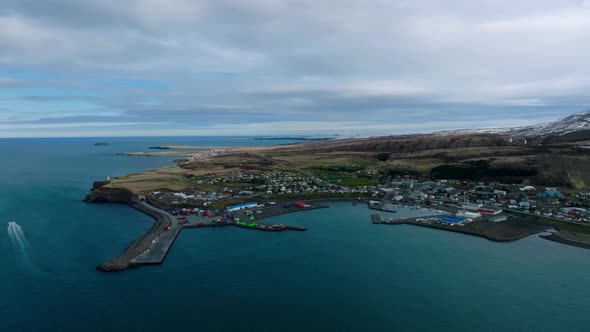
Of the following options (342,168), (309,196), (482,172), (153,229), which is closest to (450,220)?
(309,196)

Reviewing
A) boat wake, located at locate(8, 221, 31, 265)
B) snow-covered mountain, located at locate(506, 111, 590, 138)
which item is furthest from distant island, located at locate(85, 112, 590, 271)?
snow-covered mountain, located at locate(506, 111, 590, 138)

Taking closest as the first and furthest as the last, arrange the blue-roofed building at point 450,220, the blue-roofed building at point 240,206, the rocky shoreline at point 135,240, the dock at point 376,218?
the rocky shoreline at point 135,240 < the blue-roofed building at point 450,220 < the dock at point 376,218 < the blue-roofed building at point 240,206

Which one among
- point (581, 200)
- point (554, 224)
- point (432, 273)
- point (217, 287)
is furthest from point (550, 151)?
point (217, 287)

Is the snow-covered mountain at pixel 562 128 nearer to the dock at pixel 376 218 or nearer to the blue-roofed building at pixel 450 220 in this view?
the blue-roofed building at pixel 450 220

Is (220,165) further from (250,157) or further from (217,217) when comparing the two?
(217,217)

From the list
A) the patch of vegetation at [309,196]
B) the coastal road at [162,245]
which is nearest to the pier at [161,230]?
the coastal road at [162,245]
